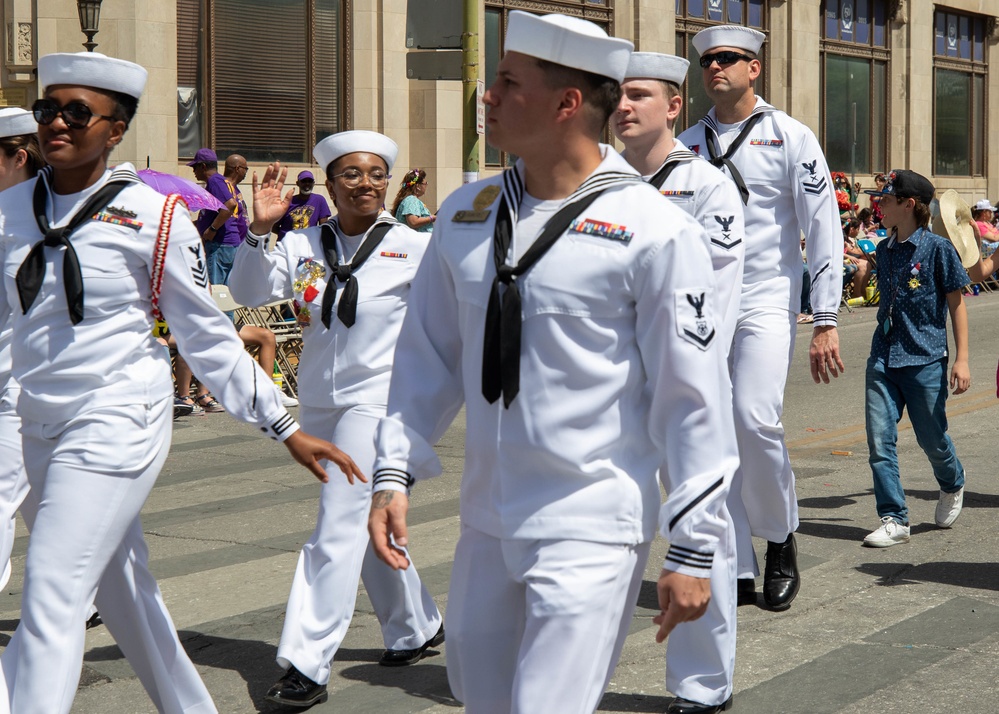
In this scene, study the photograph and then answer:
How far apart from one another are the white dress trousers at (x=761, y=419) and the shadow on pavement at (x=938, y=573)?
0.77m

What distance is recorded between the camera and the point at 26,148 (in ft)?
19.5

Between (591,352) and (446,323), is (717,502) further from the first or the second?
(446,323)

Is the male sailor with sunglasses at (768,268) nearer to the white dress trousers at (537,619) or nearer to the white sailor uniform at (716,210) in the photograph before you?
the white sailor uniform at (716,210)

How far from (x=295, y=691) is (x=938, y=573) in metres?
3.24

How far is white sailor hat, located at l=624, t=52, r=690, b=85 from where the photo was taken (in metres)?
5.27

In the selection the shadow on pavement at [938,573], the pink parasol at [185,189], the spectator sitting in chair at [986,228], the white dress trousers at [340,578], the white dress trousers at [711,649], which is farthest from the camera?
the spectator sitting in chair at [986,228]

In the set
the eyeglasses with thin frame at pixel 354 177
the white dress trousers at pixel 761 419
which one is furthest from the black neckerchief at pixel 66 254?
the white dress trousers at pixel 761 419

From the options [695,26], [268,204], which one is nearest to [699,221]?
[268,204]

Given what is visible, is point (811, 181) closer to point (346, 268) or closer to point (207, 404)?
point (346, 268)

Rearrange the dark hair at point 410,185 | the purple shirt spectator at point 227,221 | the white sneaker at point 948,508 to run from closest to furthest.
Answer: the white sneaker at point 948,508, the purple shirt spectator at point 227,221, the dark hair at point 410,185

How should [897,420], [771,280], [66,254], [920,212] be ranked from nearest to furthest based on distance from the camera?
[66,254], [771,280], [897,420], [920,212]

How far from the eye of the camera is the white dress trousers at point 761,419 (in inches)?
237

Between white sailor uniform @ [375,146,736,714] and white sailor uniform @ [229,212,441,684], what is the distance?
195cm

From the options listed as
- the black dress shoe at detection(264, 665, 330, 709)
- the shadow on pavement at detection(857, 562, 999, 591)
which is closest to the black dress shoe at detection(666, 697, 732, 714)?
the black dress shoe at detection(264, 665, 330, 709)
